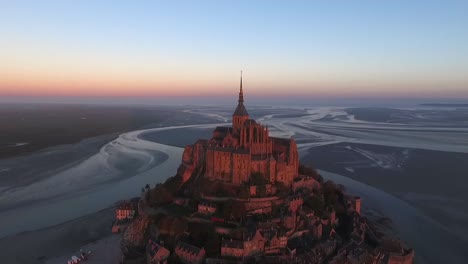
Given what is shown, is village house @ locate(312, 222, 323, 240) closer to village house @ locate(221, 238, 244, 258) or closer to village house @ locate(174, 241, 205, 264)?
village house @ locate(221, 238, 244, 258)

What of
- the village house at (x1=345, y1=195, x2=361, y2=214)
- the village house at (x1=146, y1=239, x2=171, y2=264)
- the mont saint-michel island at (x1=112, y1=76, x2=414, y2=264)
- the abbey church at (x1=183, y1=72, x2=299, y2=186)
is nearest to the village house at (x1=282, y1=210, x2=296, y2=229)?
the mont saint-michel island at (x1=112, y1=76, x2=414, y2=264)

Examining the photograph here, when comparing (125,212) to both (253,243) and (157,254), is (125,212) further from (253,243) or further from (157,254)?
(253,243)

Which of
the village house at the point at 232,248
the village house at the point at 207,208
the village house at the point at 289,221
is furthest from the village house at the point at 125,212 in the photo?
the village house at the point at 289,221

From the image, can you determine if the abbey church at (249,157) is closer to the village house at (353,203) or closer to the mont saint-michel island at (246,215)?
the mont saint-michel island at (246,215)

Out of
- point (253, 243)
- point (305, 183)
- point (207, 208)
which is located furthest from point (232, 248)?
point (305, 183)

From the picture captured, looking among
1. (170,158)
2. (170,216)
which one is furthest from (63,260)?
(170,158)

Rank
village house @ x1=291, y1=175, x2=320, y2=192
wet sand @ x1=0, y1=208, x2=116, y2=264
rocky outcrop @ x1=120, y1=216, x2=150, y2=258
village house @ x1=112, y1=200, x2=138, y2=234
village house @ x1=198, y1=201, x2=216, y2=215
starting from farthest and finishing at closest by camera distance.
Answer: village house @ x1=291, y1=175, x2=320, y2=192 < village house @ x1=112, y1=200, x2=138, y2=234 < village house @ x1=198, y1=201, x2=216, y2=215 < rocky outcrop @ x1=120, y1=216, x2=150, y2=258 < wet sand @ x1=0, y1=208, x2=116, y2=264
